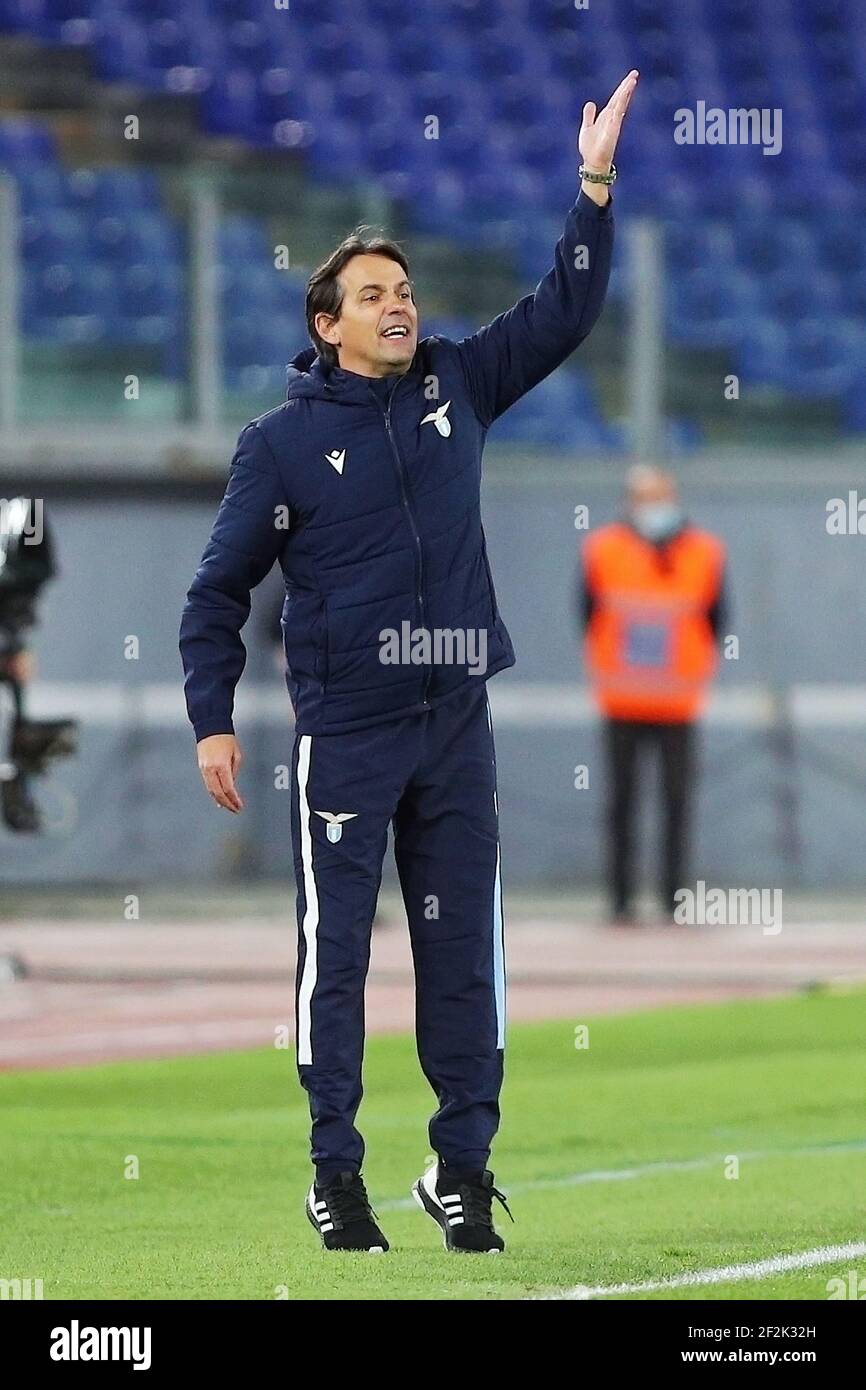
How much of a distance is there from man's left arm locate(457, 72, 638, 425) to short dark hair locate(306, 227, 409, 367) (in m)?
0.24

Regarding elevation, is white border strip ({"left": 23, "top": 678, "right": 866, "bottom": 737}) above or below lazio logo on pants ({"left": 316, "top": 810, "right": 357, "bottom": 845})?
above

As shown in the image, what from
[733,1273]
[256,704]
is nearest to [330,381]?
[733,1273]

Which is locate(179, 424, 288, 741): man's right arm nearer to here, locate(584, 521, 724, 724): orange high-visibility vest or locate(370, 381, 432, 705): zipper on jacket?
locate(370, 381, 432, 705): zipper on jacket

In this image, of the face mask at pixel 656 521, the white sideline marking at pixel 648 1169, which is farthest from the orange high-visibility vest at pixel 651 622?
the white sideline marking at pixel 648 1169

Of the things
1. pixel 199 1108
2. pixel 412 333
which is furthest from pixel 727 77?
pixel 412 333

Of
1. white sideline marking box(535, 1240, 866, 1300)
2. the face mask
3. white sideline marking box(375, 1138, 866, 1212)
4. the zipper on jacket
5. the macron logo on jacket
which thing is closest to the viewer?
white sideline marking box(535, 1240, 866, 1300)

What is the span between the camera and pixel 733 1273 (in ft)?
16.6

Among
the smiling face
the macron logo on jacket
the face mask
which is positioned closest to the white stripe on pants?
the macron logo on jacket

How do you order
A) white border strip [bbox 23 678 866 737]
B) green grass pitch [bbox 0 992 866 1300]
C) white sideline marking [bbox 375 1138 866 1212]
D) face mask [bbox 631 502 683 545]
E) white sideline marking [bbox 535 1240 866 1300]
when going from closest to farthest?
white sideline marking [bbox 535 1240 866 1300]
green grass pitch [bbox 0 992 866 1300]
white sideline marking [bbox 375 1138 866 1212]
face mask [bbox 631 502 683 545]
white border strip [bbox 23 678 866 737]

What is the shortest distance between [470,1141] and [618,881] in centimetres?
837

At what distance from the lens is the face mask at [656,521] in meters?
14.0

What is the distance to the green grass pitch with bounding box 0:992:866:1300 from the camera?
509 centimetres

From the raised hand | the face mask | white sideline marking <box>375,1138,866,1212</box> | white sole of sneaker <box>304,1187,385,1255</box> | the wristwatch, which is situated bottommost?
white sideline marking <box>375,1138,866,1212</box>

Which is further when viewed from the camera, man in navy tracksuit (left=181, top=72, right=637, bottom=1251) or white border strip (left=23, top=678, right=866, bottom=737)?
white border strip (left=23, top=678, right=866, bottom=737)
